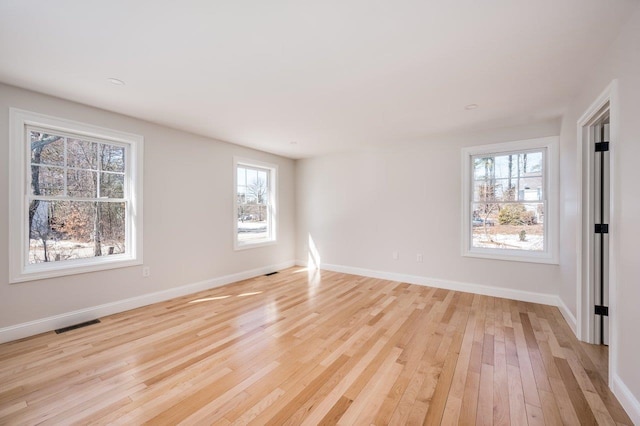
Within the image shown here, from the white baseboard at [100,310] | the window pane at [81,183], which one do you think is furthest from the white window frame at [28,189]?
the white baseboard at [100,310]

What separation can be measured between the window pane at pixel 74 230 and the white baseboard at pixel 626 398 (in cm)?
488

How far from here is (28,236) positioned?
9.14ft

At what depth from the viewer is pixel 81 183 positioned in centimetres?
316

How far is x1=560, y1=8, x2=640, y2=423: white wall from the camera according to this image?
1.62m

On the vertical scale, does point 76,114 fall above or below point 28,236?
above

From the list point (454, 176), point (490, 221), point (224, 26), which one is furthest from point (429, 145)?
point (224, 26)

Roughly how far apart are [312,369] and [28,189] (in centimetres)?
334

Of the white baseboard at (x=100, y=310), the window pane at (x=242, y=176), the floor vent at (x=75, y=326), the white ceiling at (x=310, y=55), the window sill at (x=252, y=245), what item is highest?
the white ceiling at (x=310, y=55)

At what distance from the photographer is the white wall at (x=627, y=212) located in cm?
162

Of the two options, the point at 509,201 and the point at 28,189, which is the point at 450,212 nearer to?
the point at 509,201

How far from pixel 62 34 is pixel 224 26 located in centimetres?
114

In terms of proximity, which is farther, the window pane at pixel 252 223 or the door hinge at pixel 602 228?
the window pane at pixel 252 223

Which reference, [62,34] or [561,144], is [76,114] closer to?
[62,34]

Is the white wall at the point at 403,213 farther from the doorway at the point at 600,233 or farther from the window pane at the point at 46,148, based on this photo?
the window pane at the point at 46,148
